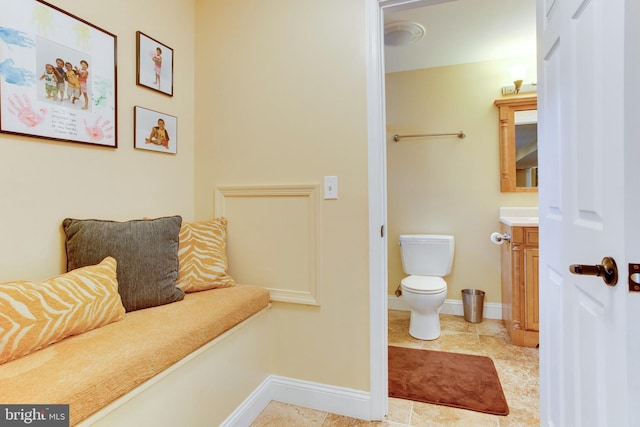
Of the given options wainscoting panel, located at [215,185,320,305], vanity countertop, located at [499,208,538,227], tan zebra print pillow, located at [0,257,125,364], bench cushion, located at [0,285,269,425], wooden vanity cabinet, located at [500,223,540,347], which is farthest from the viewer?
vanity countertop, located at [499,208,538,227]

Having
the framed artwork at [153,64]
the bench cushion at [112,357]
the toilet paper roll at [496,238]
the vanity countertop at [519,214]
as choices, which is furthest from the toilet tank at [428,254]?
the framed artwork at [153,64]

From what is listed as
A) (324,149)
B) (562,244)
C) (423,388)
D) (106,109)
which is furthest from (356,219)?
(106,109)

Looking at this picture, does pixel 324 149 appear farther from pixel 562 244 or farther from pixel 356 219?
pixel 562 244

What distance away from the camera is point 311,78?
174 centimetres

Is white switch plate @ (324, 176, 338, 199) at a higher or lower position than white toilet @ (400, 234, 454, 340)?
higher

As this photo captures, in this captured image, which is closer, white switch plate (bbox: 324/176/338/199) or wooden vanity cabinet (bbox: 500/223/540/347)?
white switch plate (bbox: 324/176/338/199)

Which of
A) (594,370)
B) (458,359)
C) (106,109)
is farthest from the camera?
(458,359)

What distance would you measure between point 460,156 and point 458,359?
5.87ft

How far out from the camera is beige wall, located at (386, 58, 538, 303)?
2.99m

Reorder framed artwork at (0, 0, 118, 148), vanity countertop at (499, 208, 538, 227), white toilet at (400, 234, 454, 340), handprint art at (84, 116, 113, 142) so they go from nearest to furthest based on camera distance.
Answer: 1. framed artwork at (0, 0, 118, 148)
2. handprint art at (84, 116, 113, 142)
3. white toilet at (400, 234, 454, 340)
4. vanity countertop at (499, 208, 538, 227)

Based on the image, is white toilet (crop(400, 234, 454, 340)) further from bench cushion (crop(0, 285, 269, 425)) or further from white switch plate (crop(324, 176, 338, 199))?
bench cushion (crop(0, 285, 269, 425))

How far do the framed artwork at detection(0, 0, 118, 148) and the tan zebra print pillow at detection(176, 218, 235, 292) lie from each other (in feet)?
1.88

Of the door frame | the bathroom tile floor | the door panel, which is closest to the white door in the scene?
the door panel

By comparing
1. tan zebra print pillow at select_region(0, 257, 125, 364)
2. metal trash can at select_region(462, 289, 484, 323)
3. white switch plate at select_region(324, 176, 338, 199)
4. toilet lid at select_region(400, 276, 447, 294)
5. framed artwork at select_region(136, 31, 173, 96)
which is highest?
framed artwork at select_region(136, 31, 173, 96)
